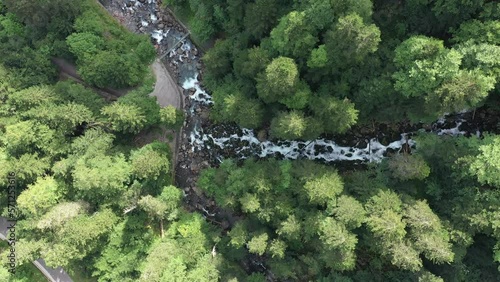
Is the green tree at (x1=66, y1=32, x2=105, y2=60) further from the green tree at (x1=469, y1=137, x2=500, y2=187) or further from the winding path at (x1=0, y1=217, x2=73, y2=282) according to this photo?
the green tree at (x1=469, y1=137, x2=500, y2=187)

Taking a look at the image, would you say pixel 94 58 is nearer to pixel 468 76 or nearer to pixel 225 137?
pixel 225 137

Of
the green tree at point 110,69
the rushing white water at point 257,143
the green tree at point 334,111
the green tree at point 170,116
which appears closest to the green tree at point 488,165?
the rushing white water at point 257,143

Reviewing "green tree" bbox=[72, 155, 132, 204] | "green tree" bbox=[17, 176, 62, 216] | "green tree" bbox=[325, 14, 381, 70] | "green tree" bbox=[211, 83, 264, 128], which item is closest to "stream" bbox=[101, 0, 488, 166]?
"green tree" bbox=[211, 83, 264, 128]

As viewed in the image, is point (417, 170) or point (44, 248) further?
point (44, 248)

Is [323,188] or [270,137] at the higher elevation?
[270,137]

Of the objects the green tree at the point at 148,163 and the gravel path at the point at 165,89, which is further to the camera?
the gravel path at the point at 165,89

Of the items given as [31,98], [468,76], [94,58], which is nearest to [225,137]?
[94,58]

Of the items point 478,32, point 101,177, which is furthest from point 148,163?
point 478,32

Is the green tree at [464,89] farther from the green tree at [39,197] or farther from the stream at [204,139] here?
the green tree at [39,197]

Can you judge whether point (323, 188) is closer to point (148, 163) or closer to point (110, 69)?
point (148, 163)
